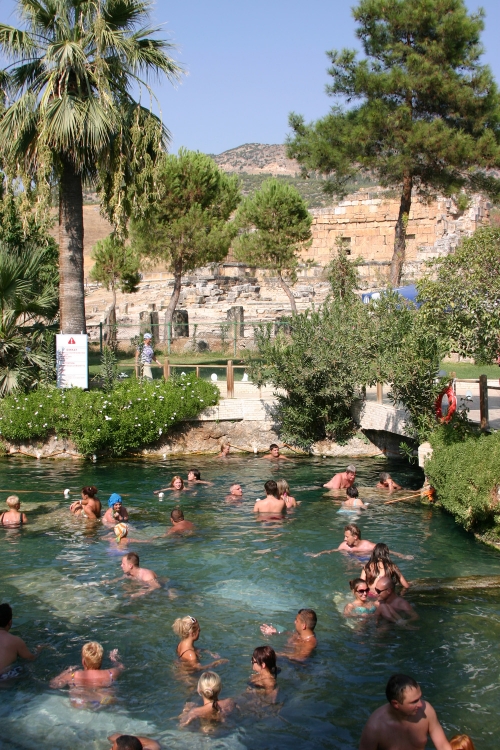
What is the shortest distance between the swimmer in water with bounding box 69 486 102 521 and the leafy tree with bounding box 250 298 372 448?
6.16 m

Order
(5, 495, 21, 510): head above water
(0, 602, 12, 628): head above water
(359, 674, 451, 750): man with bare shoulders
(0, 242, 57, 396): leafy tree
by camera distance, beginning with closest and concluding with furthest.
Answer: (359, 674, 451, 750): man with bare shoulders
(0, 602, 12, 628): head above water
(5, 495, 21, 510): head above water
(0, 242, 57, 396): leafy tree

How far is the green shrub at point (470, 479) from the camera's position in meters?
11.4

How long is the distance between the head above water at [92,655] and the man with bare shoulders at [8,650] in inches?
34.9

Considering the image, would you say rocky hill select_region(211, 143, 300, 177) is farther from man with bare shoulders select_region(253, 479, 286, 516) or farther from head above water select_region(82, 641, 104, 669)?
head above water select_region(82, 641, 104, 669)

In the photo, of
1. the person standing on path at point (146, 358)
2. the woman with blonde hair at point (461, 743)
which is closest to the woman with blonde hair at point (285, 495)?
the person standing on path at point (146, 358)

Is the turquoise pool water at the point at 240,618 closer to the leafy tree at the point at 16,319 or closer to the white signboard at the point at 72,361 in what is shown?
the white signboard at the point at 72,361

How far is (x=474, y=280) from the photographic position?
12305 millimetres

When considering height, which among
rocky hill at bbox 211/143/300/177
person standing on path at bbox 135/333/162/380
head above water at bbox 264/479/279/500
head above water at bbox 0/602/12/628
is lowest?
head above water at bbox 0/602/12/628

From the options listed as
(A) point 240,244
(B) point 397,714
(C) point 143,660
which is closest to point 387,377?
(C) point 143,660

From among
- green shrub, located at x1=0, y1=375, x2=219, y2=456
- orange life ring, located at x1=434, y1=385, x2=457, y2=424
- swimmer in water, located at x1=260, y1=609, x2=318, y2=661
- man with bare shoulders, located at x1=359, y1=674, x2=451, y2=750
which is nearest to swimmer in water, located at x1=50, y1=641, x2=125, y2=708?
swimmer in water, located at x1=260, y1=609, x2=318, y2=661

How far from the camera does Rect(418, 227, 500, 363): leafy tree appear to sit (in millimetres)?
12062

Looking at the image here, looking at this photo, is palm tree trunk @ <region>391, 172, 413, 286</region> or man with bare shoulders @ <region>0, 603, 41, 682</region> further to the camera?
palm tree trunk @ <region>391, 172, 413, 286</region>

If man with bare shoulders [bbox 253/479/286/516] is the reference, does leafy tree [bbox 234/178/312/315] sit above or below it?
above

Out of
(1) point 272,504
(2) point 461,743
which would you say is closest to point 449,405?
A: (1) point 272,504
